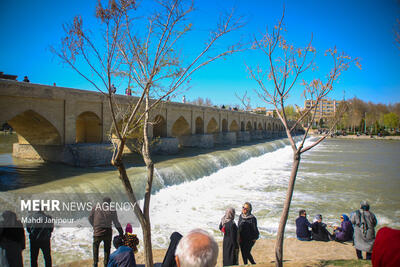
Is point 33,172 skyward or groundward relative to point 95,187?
skyward

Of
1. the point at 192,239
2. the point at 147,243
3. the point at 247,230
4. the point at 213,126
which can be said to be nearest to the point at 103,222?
the point at 147,243

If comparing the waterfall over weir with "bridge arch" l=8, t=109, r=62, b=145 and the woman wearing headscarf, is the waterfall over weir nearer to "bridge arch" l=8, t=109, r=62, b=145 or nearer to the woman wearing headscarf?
"bridge arch" l=8, t=109, r=62, b=145

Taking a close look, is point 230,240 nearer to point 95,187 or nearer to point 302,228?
point 302,228

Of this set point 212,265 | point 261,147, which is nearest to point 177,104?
point 261,147

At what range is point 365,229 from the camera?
210 inches

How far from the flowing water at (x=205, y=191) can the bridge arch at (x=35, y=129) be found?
49.3 inches

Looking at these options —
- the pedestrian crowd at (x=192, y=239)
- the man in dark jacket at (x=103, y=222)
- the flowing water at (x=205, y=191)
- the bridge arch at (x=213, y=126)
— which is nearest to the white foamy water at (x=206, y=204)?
the flowing water at (x=205, y=191)

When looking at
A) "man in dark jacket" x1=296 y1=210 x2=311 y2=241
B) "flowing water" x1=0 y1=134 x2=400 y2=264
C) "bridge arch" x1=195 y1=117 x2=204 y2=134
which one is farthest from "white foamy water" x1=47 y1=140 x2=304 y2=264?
"bridge arch" x1=195 y1=117 x2=204 y2=134

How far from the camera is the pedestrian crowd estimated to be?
171 centimetres

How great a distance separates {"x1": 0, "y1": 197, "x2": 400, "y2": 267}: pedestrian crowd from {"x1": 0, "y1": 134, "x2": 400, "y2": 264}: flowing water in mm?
1728

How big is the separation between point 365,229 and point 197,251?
491cm

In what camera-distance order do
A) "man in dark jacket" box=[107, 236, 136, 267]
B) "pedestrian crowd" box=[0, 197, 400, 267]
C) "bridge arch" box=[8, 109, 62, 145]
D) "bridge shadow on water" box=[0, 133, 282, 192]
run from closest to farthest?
"pedestrian crowd" box=[0, 197, 400, 267] → "man in dark jacket" box=[107, 236, 136, 267] → "bridge shadow on water" box=[0, 133, 282, 192] → "bridge arch" box=[8, 109, 62, 145]

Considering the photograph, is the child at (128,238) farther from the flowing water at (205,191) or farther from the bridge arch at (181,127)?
the bridge arch at (181,127)

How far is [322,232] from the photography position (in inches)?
278
